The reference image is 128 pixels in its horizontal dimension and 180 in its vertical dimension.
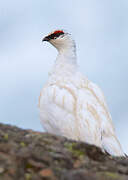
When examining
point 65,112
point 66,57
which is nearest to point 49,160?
point 65,112

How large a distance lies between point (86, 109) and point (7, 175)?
14.4 ft

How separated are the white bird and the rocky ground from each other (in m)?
1.58

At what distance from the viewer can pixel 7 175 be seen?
221 inches

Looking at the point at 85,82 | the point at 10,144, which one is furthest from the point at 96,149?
the point at 85,82

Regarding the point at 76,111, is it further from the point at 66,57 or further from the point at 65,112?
the point at 66,57

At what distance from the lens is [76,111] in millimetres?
9680

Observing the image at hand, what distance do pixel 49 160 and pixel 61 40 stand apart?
6.46 m

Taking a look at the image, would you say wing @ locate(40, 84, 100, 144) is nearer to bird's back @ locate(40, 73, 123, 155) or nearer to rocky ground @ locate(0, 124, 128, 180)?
bird's back @ locate(40, 73, 123, 155)

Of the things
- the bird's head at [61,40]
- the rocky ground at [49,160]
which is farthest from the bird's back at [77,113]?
the bird's head at [61,40]

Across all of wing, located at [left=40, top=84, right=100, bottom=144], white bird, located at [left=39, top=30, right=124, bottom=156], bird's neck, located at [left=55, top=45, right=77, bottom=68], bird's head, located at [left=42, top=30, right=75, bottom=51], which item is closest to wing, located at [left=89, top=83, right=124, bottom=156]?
white bird, located at [left=39, top=30, right=124, bottom=156]

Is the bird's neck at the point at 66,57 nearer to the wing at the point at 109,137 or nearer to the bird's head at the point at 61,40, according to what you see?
the bird's head at the point at 61,40

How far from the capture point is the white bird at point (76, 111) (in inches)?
376

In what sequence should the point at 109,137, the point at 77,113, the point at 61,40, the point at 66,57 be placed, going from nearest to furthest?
the point at 77,113 < the point at 109,137 < the point at 66,57 < the point at 61,40

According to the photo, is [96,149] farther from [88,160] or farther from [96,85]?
[96,85]
